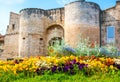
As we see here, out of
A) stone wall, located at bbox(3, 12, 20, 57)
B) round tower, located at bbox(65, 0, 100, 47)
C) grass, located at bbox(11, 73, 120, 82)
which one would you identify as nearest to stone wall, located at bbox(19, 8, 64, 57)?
round tower, located at bbox(65, 0, 100, 47)

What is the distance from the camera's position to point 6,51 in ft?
120

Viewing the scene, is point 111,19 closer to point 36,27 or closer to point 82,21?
point 82,21

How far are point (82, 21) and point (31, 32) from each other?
5.22 metres

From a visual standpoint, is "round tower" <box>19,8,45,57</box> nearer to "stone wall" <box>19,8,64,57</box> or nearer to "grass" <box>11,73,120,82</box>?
"stone wall" <box>19,8,64,57</box>

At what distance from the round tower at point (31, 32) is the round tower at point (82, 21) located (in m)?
2.88

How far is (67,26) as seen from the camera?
104 feet

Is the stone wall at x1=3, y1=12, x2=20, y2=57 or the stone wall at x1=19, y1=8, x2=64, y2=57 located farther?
the stone wall at x1=3, y1=12, x2=20, y2=57

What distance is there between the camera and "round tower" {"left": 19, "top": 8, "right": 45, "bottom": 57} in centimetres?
3231

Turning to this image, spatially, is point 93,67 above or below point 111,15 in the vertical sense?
below

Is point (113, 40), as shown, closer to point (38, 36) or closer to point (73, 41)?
point (73, 41)

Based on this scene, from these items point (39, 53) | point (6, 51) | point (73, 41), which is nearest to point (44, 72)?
point (73, 41)

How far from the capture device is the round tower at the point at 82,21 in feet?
99.9

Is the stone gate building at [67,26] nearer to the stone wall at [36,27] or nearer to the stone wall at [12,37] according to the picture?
the stone wall at [36,27]

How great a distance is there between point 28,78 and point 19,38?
866 inches
